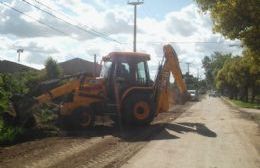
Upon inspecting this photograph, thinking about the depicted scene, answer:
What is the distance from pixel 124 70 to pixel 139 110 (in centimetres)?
182

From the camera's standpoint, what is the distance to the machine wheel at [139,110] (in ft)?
63.4

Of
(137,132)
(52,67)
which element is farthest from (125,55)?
(52,67)

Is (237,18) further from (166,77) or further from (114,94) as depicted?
(114,94)

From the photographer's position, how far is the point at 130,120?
19.4m

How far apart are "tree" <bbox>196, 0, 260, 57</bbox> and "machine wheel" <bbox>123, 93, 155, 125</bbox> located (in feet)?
14.0

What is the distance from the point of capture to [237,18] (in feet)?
60.0

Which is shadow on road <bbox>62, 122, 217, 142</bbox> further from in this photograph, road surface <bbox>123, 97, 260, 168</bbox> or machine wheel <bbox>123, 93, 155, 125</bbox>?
machine wheel <bbox>123, 93, 155, 125</bbox>

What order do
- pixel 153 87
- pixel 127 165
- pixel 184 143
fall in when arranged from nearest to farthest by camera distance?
1. pixel 127 165
2. pixel 184 143
3. pixel 153 87

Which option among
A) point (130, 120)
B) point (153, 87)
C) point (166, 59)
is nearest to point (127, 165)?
point (130, 120)

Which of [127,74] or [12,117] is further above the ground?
[127,74]

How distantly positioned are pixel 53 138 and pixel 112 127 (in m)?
4.51

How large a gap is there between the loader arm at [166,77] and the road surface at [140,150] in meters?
A: 3.30

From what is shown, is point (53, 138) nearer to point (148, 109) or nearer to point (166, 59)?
point (148, 109)

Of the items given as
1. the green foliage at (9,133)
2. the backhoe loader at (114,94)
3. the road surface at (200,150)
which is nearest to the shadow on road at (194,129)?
the road surface at (200,150)
